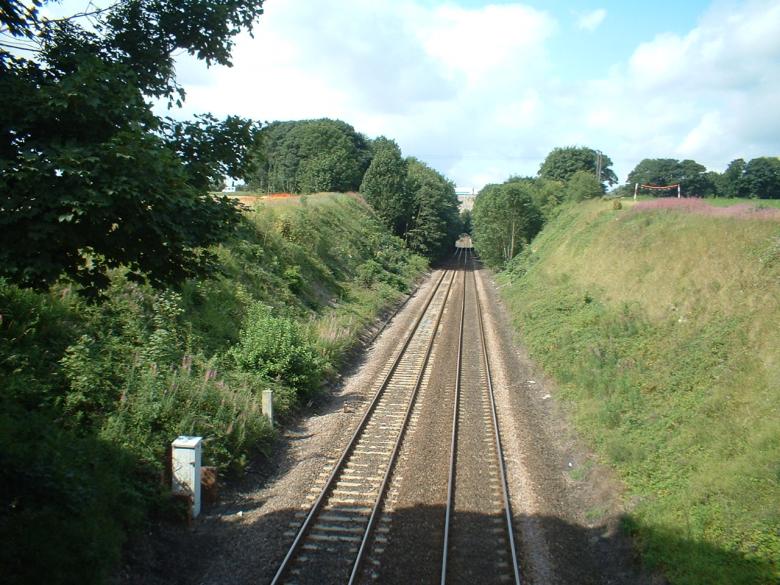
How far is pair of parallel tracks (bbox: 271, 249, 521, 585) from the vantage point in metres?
7.61

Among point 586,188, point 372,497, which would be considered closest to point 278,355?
point 372,497

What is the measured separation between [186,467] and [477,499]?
4.91 m

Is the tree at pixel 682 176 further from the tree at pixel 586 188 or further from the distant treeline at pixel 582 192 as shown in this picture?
the tree at pixel 586 188

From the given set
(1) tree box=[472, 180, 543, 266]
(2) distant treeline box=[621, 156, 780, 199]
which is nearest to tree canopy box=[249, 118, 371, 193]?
(1) tree box=[472, 180, 543, 266]

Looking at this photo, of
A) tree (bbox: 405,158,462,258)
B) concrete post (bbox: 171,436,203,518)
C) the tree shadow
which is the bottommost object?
the tree shadow

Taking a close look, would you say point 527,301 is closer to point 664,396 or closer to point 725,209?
point 725,209

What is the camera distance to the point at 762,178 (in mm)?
41344

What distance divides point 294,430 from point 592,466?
21.3ft

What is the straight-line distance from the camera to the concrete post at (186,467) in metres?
8.55

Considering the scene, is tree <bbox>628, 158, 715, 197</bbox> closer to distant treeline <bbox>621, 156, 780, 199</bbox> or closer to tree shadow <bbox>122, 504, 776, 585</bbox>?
distant treeline <bbox>621, 156, 780, 199</bbox>

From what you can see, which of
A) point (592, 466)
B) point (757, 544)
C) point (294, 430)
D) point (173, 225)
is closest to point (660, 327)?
point (592, 466)

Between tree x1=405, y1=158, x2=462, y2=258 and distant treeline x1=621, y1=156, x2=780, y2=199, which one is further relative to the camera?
tree x1=405, y1=158, x2=462, y2=258

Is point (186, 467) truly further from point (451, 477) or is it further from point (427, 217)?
point (427, 217)

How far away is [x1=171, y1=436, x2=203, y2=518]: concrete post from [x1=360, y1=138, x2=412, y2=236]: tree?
50444mm
